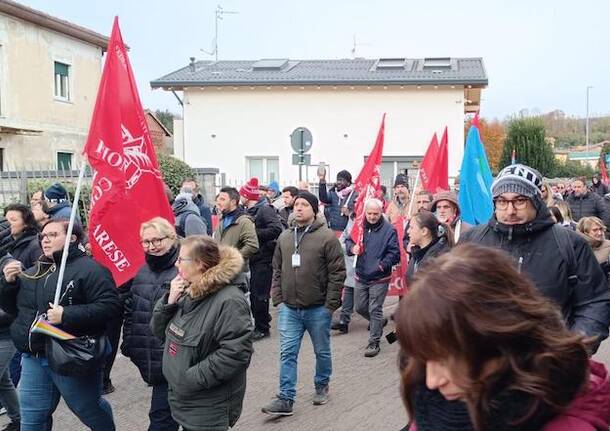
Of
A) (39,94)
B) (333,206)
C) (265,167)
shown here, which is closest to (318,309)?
(333,206)

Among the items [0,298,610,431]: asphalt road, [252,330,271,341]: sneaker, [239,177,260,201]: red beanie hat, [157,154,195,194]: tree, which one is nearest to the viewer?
Answer: [0,298,610,431]: asphalt road

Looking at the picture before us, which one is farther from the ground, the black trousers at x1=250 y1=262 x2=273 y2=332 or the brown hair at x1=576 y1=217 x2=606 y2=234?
the brown hair at x1=576 y1=217 x2=606 y2=234

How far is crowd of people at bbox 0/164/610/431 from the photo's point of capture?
1589 millimetres

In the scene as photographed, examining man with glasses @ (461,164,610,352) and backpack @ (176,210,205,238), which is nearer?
man with glasses @ (461,164,610,352)

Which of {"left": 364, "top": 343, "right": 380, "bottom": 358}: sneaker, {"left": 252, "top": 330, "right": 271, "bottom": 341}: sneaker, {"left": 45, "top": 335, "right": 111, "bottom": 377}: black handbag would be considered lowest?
{"left": 252, "top": 330, "right": 271, "bottom": 341}: sneaker

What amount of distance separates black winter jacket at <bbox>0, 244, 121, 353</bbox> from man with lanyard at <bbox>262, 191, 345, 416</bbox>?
1815 mm

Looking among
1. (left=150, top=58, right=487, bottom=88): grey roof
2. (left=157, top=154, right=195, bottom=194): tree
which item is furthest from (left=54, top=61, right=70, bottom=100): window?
(left=157, top=154, right=195, bottom=194): tree

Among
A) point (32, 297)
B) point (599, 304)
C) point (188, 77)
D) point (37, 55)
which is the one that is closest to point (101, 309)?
point (32, 297)

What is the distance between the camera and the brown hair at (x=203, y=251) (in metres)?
4.00

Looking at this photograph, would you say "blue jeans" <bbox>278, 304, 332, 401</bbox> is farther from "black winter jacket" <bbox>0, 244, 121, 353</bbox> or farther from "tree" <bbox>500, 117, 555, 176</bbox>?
"tree" <bbox>500, 117, 555, 176</bbox>

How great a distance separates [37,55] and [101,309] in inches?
881

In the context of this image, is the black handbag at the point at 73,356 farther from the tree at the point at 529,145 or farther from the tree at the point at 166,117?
the tree at the point at 166,117

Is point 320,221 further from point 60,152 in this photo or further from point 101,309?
point 60,152

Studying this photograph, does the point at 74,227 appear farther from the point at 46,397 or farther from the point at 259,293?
the point at 259,293
